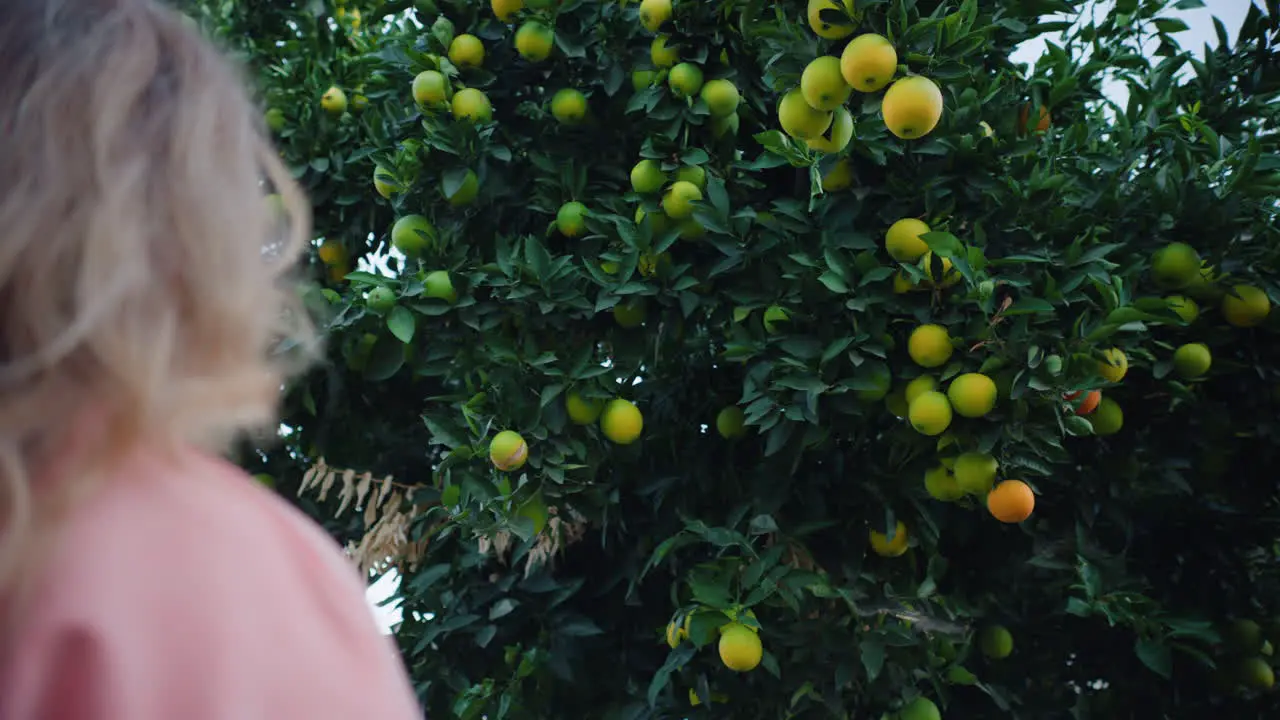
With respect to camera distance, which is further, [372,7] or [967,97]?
[372,7]

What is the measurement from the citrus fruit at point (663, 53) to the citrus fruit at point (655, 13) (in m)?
0.04

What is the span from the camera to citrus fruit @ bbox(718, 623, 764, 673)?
2.28 meters

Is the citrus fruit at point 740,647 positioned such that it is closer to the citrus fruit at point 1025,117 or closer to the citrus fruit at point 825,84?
the citrus fruit at point 825,84

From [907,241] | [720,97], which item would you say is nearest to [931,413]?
[907,241]

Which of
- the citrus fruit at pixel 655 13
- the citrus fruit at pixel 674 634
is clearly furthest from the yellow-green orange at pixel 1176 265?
the citrus fruit at pixel 674 634

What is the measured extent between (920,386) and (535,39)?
1.25 meters

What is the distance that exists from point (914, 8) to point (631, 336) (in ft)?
A: 3.22

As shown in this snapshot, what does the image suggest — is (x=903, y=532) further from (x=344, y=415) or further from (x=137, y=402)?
(x=137, y=402)

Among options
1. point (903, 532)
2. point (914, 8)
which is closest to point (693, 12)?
point (914, 8)

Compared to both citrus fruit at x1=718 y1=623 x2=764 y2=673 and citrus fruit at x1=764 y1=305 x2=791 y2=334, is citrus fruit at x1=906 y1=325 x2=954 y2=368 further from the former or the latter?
citrus fruit at x1=718 y1=623 x2=764 y2=673

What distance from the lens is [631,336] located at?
8.92ft

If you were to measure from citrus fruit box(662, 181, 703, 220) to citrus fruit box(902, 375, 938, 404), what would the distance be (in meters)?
0.60

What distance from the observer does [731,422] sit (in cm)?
266

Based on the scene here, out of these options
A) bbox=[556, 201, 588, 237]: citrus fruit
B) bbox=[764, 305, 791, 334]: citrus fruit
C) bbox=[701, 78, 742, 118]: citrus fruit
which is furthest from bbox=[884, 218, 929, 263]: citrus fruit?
bbox=[556, 201, 588, 237]: citrus fruit
